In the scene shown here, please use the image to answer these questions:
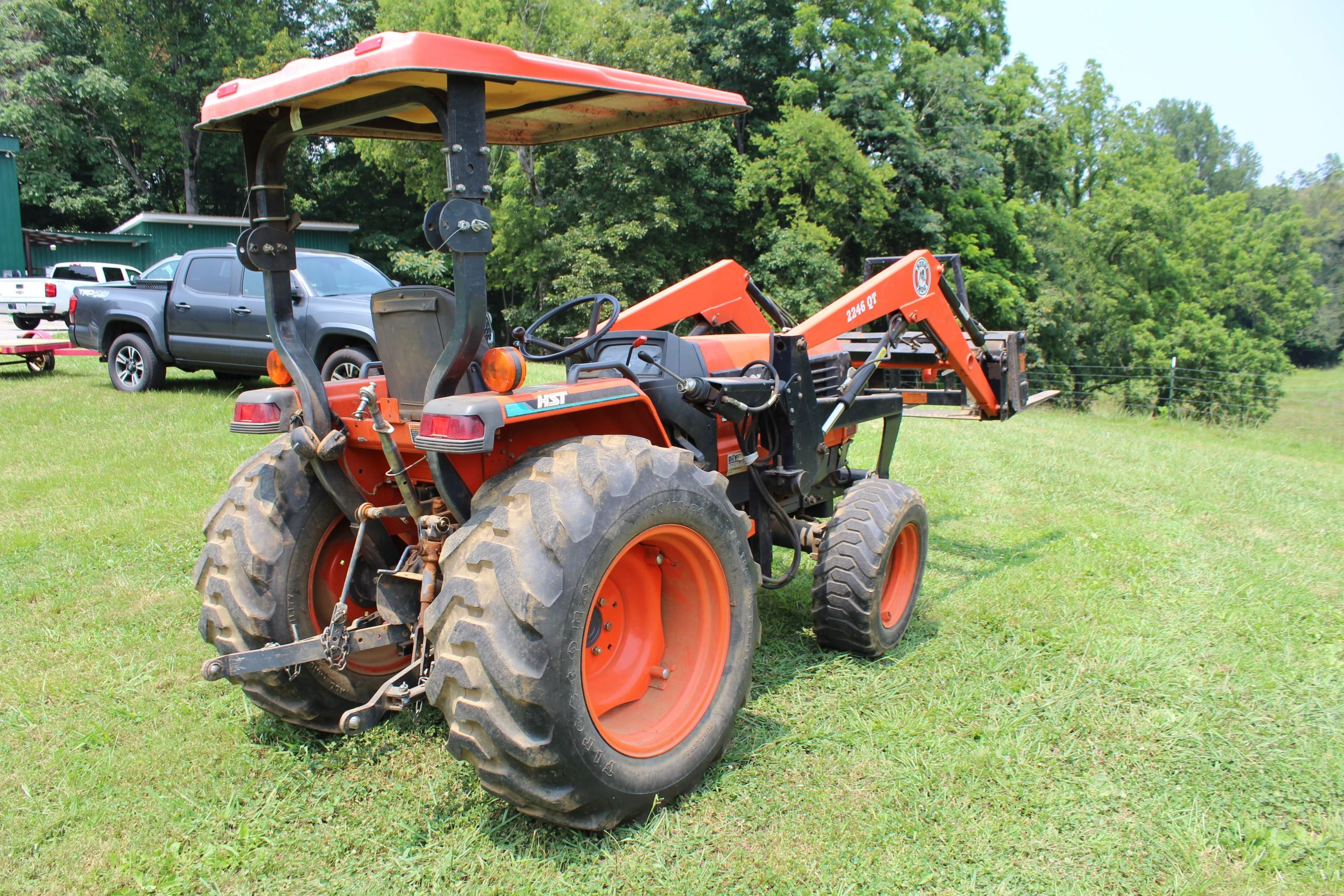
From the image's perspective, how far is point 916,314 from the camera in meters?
5.39

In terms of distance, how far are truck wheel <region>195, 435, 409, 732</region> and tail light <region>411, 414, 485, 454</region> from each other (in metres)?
0.90

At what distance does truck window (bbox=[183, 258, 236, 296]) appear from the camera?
37.3 ft

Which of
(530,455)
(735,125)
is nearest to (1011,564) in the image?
(530,455)

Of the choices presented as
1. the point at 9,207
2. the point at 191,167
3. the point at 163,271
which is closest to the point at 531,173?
the point at 163,271

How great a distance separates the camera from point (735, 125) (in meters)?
27.8

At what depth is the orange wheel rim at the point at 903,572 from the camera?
481 centimetres

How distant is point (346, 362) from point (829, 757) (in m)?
7.95

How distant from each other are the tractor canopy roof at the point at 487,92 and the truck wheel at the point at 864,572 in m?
1.99

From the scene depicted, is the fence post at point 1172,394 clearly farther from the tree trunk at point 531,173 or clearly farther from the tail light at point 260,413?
the tail light at point 260,413

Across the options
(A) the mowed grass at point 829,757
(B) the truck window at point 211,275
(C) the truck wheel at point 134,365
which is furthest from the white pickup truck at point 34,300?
(A) the mowed grass at point 829,757

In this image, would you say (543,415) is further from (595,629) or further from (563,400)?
(595,629)

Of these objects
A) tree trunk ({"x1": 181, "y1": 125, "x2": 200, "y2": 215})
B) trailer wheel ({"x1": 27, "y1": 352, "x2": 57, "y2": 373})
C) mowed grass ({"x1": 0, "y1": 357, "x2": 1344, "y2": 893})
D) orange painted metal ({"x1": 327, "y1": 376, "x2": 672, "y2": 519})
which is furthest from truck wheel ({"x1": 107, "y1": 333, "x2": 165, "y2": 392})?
tree trunk ({"x1": 181, "y1": 125, "x2": 200, "y2": 215})

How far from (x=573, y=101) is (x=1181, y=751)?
11.6 feet

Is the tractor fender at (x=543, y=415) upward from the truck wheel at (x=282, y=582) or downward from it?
upward
